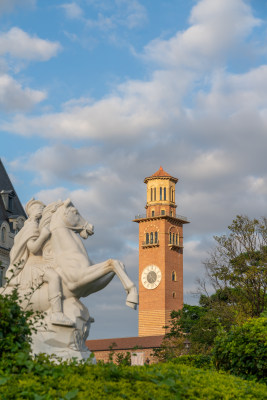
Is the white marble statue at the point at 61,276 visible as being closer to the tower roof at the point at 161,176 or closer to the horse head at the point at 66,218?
the horse head at the point at 66,218

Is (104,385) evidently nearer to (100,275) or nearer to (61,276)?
(100,275)

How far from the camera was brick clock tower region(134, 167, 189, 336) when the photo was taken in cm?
8075

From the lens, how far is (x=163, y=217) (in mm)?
82250

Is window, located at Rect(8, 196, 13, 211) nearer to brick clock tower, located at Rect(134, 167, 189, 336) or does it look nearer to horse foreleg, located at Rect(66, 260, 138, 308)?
brick clock tower, located at Rect(134, 167, 189, 336)

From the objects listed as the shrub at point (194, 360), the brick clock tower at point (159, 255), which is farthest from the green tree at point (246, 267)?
the brick clock tower at point (159, 255)

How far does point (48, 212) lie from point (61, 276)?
128 centimetres

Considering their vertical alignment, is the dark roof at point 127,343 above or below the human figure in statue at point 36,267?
above

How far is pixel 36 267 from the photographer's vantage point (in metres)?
10.1

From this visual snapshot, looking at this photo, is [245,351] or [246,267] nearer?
[245,351]

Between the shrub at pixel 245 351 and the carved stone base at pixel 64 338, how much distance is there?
2199 mm

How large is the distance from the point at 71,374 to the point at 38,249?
4.90m

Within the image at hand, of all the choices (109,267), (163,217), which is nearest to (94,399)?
(109,267)

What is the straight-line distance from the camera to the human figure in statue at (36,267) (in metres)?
9.63

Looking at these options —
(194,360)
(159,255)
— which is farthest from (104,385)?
(159,255)
